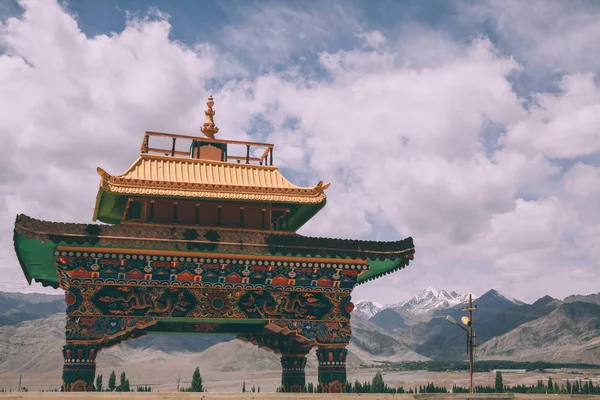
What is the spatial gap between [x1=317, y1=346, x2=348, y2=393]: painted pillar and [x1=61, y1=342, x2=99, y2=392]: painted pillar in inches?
298

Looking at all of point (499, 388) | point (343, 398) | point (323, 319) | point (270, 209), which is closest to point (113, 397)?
point (343, 398)

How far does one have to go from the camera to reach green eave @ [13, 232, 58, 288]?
18.6 meters

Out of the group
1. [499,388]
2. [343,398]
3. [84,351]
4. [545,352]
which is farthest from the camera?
[545,352]

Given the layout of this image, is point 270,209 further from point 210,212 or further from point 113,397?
point 113,397

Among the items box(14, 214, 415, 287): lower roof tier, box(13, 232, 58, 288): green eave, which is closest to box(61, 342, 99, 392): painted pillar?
box(14, 214, 415, 287): lower roof tier

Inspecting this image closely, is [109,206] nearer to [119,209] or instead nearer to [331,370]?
[119,209]

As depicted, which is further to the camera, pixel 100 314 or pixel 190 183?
pixel 190 183

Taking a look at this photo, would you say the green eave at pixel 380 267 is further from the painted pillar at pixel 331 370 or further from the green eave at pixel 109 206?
the green eave at pixel 109 206

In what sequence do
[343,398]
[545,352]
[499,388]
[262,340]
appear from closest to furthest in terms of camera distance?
1. [343,398]
2. [262,340]
3. [499,388]
4. [545,352]

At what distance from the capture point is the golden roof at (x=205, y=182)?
2075cm

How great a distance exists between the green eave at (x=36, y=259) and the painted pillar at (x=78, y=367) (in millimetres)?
3286

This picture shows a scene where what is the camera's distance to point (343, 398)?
16.4m

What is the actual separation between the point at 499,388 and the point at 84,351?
72.2 m

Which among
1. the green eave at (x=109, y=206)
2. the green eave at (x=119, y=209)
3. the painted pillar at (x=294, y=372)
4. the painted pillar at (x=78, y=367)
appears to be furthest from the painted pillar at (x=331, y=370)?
the green eave at (x=109, y=206)
